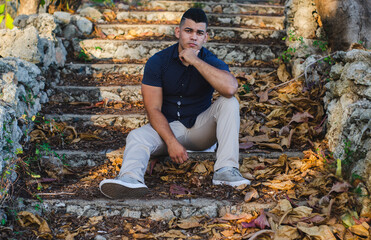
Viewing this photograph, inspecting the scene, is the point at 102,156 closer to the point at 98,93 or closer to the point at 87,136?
the point at 87,136

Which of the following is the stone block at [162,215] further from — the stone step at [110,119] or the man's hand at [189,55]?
the stone step at [110,119]

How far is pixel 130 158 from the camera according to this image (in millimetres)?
3066

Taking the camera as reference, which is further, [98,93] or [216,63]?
[98,93]

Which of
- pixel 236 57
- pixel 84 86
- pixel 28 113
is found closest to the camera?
pixel 28 113

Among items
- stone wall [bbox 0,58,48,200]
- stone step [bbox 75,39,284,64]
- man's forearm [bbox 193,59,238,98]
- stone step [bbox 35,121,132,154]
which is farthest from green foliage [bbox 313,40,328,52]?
stone wall [bbox 0,58,48,200]

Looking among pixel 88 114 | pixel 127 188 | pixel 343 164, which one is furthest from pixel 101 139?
pixel 343 164

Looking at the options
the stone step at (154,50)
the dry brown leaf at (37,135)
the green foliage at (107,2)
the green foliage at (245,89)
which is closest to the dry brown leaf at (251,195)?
the green foliage at (245,89)

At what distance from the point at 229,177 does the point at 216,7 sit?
4655 millimetres

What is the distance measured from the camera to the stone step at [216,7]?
277 inches

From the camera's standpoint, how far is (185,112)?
3.51m

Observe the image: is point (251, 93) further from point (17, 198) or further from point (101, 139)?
point (17, 198)

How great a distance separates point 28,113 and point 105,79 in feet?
4.50

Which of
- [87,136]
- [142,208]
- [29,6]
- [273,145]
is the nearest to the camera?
[142,208]

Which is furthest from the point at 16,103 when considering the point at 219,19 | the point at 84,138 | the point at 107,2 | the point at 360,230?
the point at 107,2
